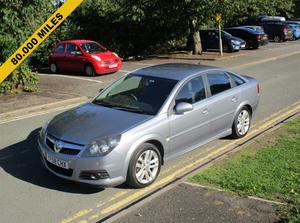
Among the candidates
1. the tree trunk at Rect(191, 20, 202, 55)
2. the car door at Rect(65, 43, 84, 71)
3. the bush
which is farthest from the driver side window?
the tree trunk at Rect(191, 20, 202, 55)

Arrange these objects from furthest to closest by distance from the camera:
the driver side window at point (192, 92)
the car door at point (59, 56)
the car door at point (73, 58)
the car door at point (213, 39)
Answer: the car door at point (213, 39) < the car door at point (59, 56) < the car door at point (73, 58) < the driver side window at point (192, 92)

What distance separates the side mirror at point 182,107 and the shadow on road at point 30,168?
5.27 ft

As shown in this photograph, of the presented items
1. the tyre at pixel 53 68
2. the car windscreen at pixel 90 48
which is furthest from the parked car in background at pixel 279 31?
the tyre at pixel 53 68

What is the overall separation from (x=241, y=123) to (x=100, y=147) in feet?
11.8

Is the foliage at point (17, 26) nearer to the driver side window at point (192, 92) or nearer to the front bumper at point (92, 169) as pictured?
the driver side window at point (192, 92)

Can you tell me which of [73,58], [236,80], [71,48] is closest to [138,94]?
[236,80]

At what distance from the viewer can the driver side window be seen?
7148 millimetres

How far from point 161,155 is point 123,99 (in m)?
1.11

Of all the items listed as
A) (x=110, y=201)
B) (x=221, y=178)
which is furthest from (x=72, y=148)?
(x=221, y=178)

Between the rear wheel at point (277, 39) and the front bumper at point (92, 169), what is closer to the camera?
the front bumper at point (92, 169)

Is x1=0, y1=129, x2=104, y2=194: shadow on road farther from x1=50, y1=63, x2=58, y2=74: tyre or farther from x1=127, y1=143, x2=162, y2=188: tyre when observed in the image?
x1=50, y1=63, x2=58, y2=74: tyre

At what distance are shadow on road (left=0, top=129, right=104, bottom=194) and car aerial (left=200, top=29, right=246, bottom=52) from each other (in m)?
21.6

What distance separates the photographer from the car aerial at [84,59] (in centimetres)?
1969

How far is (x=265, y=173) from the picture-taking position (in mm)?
6594
